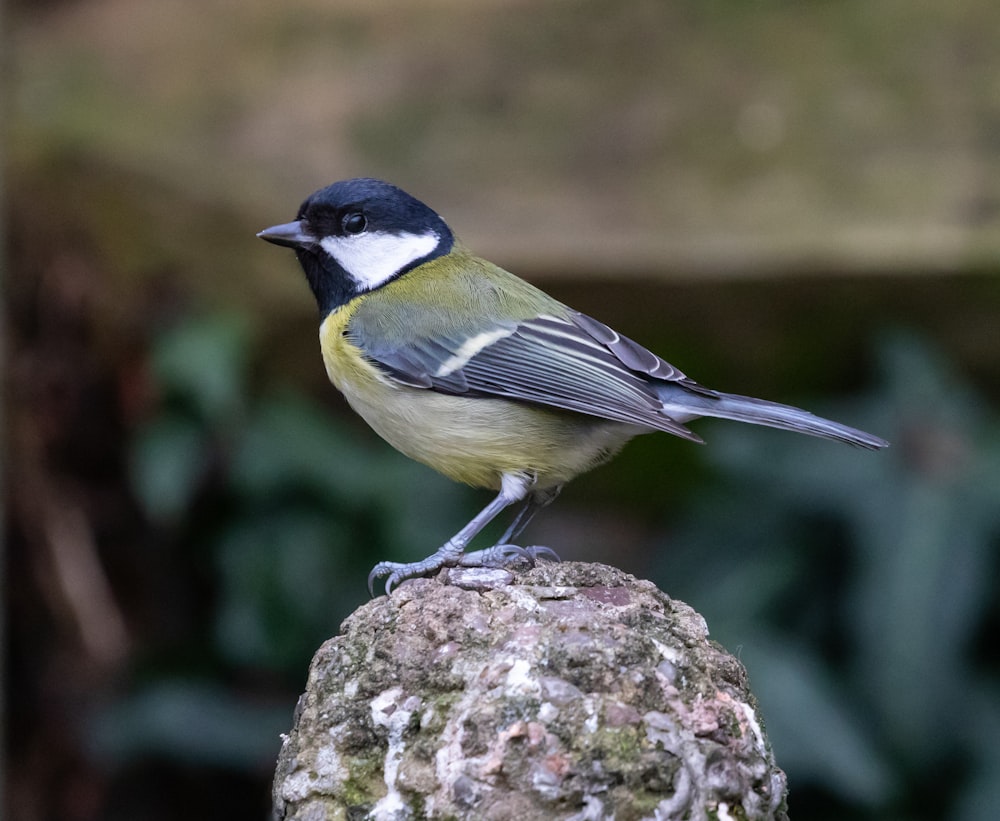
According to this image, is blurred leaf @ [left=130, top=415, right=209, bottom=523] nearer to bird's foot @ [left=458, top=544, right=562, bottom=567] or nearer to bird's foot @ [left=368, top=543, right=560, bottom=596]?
bird's foot @ [left=368, top=543, right=560, bottom=596]

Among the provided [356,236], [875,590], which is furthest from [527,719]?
[875,590]

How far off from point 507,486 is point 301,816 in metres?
1.15

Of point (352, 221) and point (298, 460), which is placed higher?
point (352, 221)

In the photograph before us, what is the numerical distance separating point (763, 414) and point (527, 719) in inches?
49.2

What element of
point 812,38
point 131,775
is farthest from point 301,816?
point 812,38

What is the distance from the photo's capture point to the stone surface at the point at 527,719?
162 cm

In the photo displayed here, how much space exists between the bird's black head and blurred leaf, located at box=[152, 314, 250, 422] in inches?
41.5

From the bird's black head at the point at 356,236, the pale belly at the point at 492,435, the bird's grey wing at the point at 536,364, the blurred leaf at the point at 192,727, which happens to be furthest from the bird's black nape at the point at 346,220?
the blurred leaf at the point at 192,727

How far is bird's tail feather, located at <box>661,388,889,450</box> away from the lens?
259cm

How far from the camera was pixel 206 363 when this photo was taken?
4.07 meters

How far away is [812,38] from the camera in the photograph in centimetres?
502

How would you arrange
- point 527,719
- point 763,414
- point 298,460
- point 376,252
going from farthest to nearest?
point 298,460, point 376,252, point 763,414, point 527,719

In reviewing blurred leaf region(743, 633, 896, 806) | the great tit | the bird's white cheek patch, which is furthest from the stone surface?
blurred leaf region(743, 633, 896, 806)

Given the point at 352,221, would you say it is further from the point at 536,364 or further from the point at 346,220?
the point at 536,364
